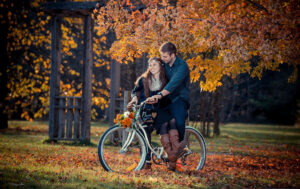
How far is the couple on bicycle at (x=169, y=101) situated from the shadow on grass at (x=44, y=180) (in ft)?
4.02

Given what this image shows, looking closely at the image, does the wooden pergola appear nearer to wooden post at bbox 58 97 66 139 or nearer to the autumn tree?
wooden post at bbox 58 97 66 139

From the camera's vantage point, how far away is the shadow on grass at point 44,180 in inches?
170

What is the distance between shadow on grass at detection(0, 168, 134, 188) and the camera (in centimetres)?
433

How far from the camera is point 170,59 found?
5629mm

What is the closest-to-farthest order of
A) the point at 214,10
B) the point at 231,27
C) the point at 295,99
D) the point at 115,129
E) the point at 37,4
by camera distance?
1. the point at 115,129
2. the point at 231,27
3. the point at 214,10
4. the point at 37,4
5. the point at 295,99

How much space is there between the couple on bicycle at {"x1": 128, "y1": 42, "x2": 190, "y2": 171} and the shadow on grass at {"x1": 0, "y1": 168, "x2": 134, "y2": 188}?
1224 mm

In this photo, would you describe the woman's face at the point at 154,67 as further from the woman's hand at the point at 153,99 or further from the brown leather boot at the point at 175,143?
the brown leather boot at the point at 175,143

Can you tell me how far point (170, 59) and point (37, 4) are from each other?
914 centimetres

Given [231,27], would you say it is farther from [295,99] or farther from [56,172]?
[295,99]

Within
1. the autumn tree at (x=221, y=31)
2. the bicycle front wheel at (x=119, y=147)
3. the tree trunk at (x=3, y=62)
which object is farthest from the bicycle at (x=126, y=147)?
the tree trunk at (x=3, y=62)

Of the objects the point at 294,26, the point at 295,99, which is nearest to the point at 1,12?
the point at 294,26

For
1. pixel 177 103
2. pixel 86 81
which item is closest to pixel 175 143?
pixel 177 103

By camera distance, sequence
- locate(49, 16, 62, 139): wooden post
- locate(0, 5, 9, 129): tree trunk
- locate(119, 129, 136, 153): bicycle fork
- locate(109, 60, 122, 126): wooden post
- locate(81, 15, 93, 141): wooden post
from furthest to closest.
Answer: locate(0, 5, 9, 129): tree trunk < locate(109, 60, 122, 126): wooden post < locate(81, 15, 93, 141): wooden post < locate(49, 16, 62, 139): wooden post < locate(119, 129, 136, 153): bicycle fork

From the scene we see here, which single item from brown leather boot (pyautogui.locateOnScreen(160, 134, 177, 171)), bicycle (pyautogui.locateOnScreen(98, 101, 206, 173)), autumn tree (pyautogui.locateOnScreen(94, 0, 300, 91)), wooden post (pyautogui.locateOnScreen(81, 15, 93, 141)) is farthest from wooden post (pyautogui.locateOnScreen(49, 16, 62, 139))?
brown leather boot (pyautogui.locateOnScreen(160, 134, 177, 171))
